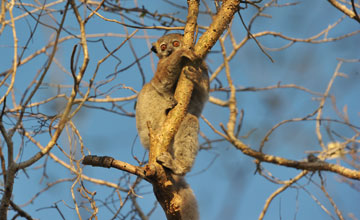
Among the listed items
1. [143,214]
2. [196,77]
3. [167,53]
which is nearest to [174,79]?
[196,77]

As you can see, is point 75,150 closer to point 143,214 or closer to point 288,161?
point 143,214

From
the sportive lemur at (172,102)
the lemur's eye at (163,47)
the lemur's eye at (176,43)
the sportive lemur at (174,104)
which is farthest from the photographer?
the lemur's eye at (163,47)

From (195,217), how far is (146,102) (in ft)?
6.92

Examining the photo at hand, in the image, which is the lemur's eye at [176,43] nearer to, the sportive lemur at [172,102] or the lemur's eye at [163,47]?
the lemur's eye at [163,47]

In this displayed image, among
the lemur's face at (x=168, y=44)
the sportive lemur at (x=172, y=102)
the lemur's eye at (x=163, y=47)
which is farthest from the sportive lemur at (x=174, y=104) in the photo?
the lemur's eye at (x=163, y=47)

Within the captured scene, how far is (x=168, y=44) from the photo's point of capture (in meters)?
7.18

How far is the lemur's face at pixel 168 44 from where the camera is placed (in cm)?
711

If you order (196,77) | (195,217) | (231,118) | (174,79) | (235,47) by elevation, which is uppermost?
(235,47)

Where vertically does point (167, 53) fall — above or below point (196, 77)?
above

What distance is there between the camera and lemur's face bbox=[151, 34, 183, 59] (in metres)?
7.11

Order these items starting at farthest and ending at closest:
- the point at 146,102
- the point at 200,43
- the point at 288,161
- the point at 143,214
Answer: the point at 143,214 → the point at 288,161 → the point at 146,102 → the point at 200,43

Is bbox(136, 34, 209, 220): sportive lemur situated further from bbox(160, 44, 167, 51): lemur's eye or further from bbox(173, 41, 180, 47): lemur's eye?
bbox(160, 44, 167, 51): lemur's eye

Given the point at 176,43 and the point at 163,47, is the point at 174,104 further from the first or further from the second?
the point at 163,47

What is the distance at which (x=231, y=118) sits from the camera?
855 cm
